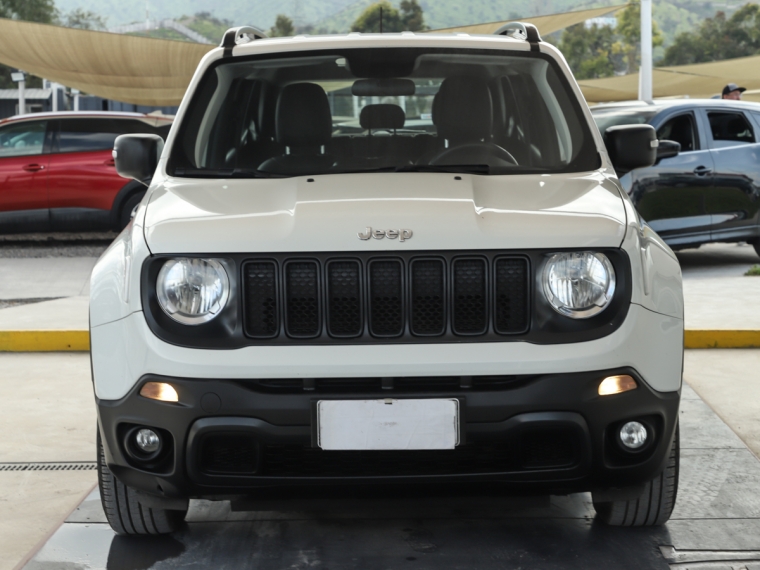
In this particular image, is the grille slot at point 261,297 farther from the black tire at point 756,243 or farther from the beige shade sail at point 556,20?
the beige shade sail at point 556,20

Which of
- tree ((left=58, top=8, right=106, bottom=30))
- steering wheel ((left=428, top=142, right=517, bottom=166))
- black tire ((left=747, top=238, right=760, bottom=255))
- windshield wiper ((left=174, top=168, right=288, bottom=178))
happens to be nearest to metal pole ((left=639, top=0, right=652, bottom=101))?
black tire ((left=747, top=238, right=760, bottom=255))

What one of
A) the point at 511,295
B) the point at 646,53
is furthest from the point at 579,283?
the point at 646,53

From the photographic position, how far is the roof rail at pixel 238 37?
4082mm

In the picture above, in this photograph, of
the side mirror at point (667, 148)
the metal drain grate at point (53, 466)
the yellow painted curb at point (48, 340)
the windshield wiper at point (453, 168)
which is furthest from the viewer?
the side mirror at point (667, 148)

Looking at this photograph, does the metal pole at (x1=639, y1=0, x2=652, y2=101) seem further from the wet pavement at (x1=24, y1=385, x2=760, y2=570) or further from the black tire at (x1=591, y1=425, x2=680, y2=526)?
the black tire at (x1=591, y1=425, x2=680, y2=526)

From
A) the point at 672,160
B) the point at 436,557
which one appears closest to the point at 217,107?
the point at 436,557

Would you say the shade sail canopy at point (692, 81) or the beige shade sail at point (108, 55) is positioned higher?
the beige shade sail at point (108, 55)

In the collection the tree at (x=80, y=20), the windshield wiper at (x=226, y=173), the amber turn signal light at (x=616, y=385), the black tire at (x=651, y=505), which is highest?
the tree at (x=80, y=20)

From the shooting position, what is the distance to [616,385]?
9.32ft

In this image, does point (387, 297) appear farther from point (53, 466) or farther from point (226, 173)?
point (53, 466)

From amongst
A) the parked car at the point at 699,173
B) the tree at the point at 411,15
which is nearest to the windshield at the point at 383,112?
the parked car at the point at 699,173

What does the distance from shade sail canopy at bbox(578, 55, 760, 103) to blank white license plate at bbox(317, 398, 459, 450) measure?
83.3ft

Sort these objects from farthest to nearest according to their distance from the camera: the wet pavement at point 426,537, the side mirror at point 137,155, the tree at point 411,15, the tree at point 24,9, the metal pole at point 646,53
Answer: the tree at point 411,15 < the tree at point 24,9 < the metal pole at point 646,53 < the side mirror at point 137,155 < the wet pavement at point 426,537

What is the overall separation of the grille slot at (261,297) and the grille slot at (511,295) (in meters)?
0.62
